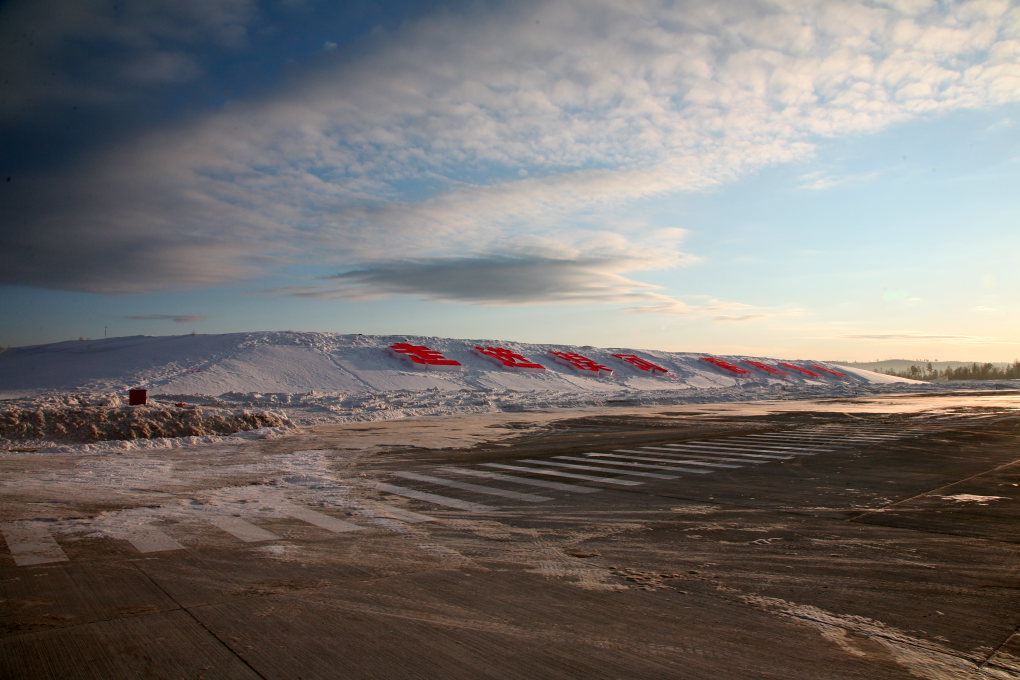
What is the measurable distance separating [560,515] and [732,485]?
3448 millimetres

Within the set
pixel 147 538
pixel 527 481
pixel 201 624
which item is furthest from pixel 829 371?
pixel 201 624

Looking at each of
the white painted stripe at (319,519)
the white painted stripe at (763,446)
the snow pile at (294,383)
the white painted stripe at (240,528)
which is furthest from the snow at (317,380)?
the white painted stripe at (763,446)

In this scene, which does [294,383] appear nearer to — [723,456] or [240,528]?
[723,456]

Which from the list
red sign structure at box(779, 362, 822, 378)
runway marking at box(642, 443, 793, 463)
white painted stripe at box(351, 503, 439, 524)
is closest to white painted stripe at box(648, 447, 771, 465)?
runway marking at box(642, 443, 793, 463)

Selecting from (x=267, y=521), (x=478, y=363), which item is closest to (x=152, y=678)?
(x=267, y=521)

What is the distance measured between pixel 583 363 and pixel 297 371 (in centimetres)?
2167

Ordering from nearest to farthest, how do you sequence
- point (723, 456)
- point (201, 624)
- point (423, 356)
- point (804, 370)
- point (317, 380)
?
point (201, 624) < point (723, 456) < point (317, 380) < point (423, 356) < point (804, 370)

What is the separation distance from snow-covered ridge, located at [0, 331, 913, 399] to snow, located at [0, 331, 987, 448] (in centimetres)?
7

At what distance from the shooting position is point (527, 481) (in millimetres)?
9859

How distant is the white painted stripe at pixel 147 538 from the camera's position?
5.79 metres

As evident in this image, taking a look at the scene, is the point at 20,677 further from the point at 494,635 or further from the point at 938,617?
the point at 938,617

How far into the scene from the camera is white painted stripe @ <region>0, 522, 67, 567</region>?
5.38 metres

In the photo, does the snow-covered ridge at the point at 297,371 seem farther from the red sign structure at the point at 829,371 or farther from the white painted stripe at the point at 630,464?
the white painted stripe at the point at 630,464

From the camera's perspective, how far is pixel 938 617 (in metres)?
4.24
